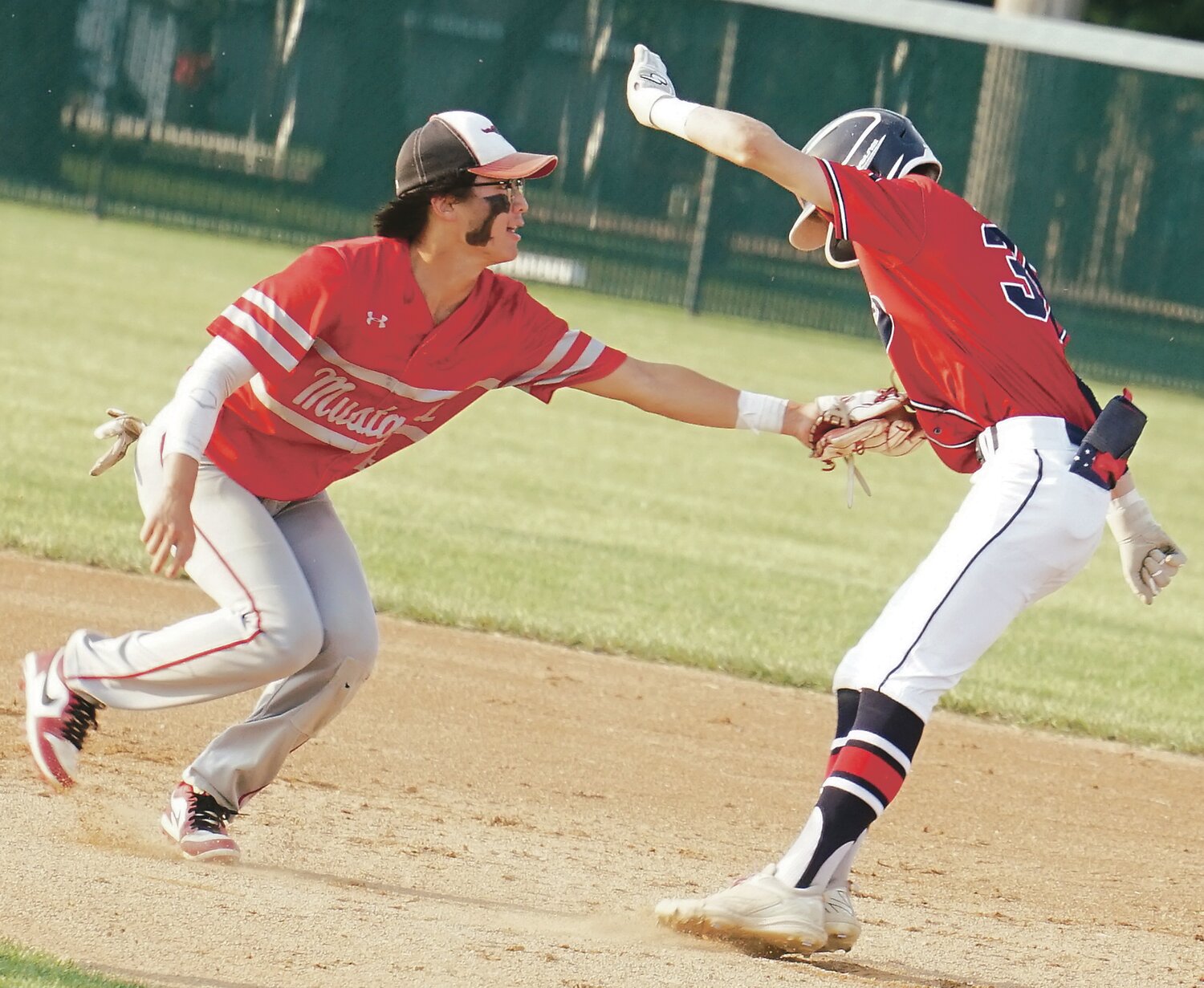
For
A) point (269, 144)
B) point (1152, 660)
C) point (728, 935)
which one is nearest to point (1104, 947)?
point (728, 935)

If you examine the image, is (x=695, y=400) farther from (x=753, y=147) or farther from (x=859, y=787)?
(x=859, y=787)

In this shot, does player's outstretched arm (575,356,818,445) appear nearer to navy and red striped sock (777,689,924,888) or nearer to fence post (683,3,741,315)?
navy and red striped sock (777,689,924,888)

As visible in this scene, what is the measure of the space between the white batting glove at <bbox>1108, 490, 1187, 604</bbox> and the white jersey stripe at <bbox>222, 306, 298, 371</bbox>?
2.08 metres

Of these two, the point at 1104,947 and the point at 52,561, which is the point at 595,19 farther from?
the point at 1104,947

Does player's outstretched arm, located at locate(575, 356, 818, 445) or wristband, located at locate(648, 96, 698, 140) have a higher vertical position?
wristband, located at locate(648, 96, 698, 140)

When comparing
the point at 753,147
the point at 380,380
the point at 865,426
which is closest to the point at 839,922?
the point at 865,426

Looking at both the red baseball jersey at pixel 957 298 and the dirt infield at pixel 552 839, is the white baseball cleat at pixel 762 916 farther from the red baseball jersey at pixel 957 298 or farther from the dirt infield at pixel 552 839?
the red baseball jersey at pixel 957 298

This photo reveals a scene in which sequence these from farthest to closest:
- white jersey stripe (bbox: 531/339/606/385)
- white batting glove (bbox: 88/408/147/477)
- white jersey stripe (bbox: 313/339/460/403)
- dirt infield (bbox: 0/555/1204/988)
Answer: white jersey stripe (bbox: 531/339/606/385), white batting glove (bbox: 88/408/147/477), white jersey stripe (bbox: 313/339/460/403), dirt infield (bbox: 0/555/1204/988)

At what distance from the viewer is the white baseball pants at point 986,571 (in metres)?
3.77

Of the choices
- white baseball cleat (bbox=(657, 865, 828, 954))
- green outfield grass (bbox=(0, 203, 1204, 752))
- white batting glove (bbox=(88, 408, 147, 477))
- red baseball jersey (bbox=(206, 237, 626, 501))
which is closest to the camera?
white baseball cleat (bbox=(657, 865, 828, 954))

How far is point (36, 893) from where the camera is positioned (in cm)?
367

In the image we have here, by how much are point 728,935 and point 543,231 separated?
52.0ft

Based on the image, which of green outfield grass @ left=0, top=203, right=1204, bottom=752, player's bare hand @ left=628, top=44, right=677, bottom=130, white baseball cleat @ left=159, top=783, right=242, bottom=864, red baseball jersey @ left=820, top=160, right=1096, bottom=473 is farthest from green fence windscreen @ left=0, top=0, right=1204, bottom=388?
white baseball cleat @ left=159, top=783, right=242, bottom=864

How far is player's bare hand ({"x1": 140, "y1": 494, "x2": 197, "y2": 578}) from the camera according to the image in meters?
3.73
